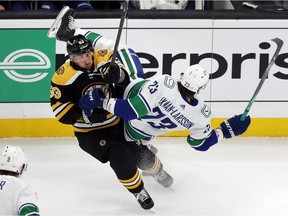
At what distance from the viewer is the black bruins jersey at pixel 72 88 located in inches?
185

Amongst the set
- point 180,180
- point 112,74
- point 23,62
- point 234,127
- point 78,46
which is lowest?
point 180,180

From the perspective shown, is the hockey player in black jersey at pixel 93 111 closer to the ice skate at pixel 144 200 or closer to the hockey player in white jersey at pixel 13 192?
the ice skate at pixel 144 200

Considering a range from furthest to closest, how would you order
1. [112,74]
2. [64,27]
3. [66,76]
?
[64,27] < [66,76] < [112,74]

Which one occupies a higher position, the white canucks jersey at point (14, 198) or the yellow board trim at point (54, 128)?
the white canucks jersey at point (14, 198)

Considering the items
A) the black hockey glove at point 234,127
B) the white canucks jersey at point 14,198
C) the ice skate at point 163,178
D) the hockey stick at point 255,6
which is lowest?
the ice skate at point 163,178

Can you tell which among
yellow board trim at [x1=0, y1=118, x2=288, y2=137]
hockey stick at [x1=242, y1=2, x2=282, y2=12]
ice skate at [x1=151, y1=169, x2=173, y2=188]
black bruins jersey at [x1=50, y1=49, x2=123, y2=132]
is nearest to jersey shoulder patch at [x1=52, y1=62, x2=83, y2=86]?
black bruins jersey at [x1=50, y1=49, x2=123, y2=132]

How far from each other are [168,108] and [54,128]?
5.05 feet

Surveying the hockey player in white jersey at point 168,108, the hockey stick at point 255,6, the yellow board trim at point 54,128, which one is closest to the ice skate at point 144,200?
the hockey player in white jersey at point 168,108

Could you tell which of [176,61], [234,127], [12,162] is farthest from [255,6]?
[12,162]

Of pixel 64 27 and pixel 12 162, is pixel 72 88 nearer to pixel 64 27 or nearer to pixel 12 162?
pixel 64 27

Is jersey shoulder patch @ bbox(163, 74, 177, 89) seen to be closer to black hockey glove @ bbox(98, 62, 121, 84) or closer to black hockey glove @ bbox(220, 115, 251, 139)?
black hockey glove @ bbox(98, 62, 121, 84)

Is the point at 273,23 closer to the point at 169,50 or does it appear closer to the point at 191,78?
the point at 169,50

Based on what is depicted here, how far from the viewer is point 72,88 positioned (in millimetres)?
4750

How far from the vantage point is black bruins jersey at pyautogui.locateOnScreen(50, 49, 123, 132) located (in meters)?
4.71
